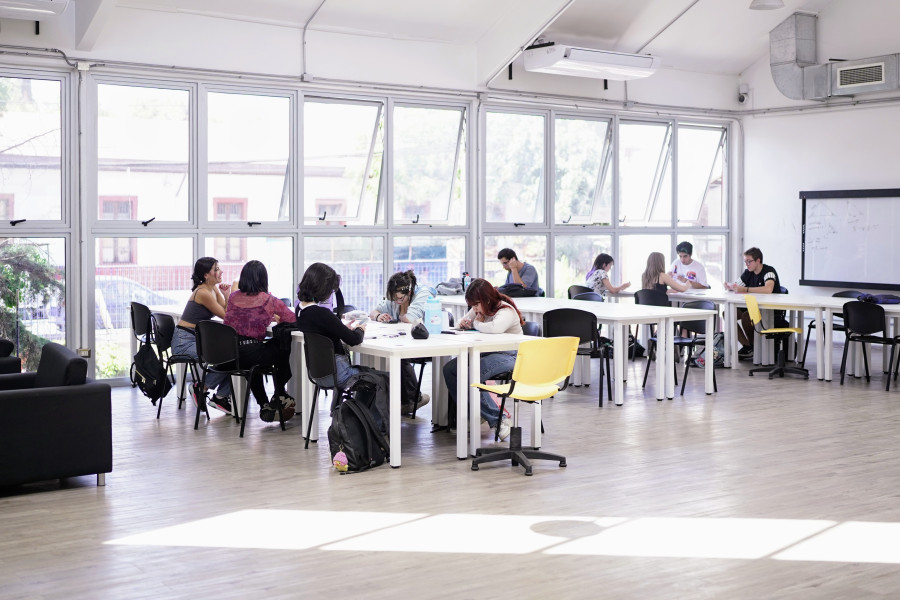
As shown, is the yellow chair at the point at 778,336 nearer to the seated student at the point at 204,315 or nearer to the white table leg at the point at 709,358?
the white table leg at the point at 709,358

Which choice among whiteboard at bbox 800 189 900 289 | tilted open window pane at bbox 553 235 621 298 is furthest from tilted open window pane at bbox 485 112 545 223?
whiteboard at bbox 800 189 900 289

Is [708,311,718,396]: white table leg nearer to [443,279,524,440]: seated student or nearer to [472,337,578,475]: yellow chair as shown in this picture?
[443,279,524,440]: seated student

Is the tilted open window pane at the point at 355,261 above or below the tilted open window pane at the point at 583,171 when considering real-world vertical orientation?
below

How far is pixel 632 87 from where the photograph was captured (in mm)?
12000

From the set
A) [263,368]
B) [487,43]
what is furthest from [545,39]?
[263,368]

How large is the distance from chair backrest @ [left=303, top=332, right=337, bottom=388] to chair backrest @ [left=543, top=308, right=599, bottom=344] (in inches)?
93.4

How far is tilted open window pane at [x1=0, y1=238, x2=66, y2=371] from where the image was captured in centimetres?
852

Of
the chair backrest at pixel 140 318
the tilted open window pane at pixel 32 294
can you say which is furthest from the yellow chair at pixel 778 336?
the tilted open window pane at pixel 32 294

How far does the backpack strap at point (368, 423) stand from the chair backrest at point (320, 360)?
0.89 feet

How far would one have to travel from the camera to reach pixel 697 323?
28.8ft

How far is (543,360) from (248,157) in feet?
16.8

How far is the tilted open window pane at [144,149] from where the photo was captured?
8.84 metres

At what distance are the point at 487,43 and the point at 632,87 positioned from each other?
95.8 inches

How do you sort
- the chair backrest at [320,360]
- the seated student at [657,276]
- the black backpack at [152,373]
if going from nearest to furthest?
the chair backrest at [320,360], the black backpack at [152,373], the seated student at [657,276]
